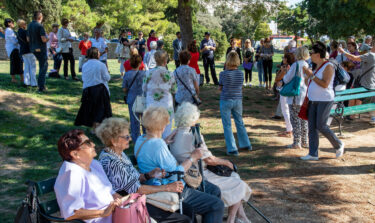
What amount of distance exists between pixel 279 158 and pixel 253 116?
384 centimetres

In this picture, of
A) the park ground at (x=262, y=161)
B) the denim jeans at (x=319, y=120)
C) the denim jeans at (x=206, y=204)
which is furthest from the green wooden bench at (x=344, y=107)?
the denim jeans at (x=206, y=204)

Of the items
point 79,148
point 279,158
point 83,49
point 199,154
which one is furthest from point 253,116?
point 79,148

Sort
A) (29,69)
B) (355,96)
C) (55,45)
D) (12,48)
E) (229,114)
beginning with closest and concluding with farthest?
(229,114) → (355,96) → (29,69) → (12,48) → (55,45)

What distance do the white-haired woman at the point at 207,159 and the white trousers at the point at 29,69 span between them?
7.34 metres

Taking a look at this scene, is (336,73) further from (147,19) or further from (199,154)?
(147,19)

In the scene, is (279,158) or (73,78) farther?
(73,78)

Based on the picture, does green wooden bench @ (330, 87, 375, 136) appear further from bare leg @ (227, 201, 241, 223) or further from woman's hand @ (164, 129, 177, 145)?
woman's hand @ (164, 129, 177, 145)

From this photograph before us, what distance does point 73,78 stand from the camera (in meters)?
13.1

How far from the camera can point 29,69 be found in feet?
33.6


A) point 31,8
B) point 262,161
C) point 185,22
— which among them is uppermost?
point 31,8

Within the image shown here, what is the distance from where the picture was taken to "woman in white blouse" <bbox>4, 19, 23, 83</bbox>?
34.0ft

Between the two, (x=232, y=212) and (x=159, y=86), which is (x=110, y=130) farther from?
(x=159, y=86)

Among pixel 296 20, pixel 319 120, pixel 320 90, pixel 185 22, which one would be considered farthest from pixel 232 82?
pixel 296 20

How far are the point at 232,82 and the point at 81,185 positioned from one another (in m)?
4.34
